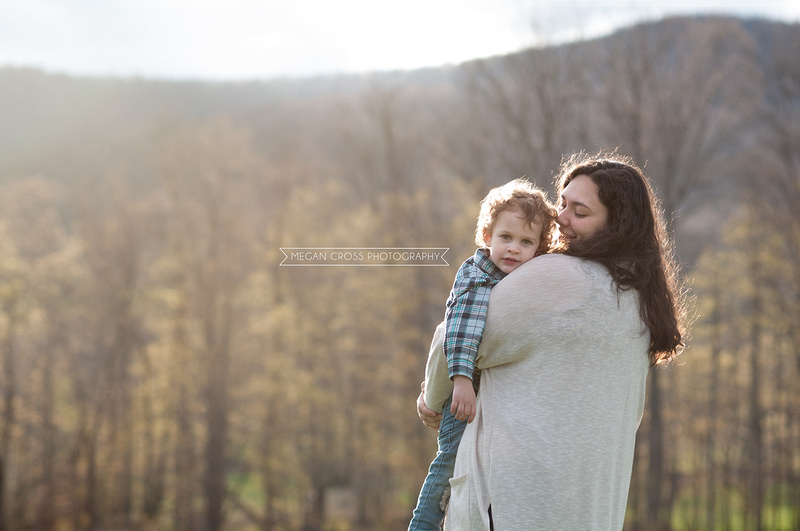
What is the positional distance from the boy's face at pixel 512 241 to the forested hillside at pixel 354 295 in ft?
31.4

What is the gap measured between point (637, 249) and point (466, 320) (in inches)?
17.5

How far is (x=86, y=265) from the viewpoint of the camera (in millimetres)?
15852

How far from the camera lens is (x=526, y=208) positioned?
1759 mm

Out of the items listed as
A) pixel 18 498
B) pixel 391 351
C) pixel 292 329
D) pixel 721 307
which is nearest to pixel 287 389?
pixel 292 329

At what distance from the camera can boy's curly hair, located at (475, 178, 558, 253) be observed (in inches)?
69.2

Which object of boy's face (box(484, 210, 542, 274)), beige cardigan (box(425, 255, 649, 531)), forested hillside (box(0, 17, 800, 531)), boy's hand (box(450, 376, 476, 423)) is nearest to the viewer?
beige cardigan (box(425, 255, 649, 531))

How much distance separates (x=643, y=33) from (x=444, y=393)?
41.2 feet

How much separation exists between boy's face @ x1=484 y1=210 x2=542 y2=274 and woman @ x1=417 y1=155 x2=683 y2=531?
17 cm

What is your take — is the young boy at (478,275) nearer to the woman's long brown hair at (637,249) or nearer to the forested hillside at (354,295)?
the woman's long brown hair at (637,249)

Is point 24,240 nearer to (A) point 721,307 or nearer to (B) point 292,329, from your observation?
(B) point 292,329

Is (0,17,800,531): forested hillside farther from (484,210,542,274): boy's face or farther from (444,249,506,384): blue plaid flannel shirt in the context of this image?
(444,249,506,384): blue plaid flannel shirt

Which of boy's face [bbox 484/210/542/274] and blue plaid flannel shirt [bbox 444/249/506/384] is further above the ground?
boy's face [bbox 484/210/542/274]

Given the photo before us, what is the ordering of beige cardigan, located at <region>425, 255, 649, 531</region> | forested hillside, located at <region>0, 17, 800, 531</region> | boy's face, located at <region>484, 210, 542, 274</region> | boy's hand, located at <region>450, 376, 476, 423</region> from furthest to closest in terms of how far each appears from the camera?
forested hillside, located at <region>0, 17, 800, 531</region> < boy's face, located at <region>484, 210, 542, 274</region> < boy's hand, located at <region>450, 376, 476, 423</region> < beige cardigan, located at <region>425, 255, 649, 531</region>

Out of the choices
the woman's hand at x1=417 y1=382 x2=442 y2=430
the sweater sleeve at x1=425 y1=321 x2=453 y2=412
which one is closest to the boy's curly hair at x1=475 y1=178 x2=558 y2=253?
the sweater sleeve at x1=425 y1=321 x2=453 y2=412
